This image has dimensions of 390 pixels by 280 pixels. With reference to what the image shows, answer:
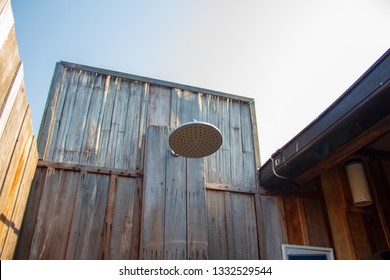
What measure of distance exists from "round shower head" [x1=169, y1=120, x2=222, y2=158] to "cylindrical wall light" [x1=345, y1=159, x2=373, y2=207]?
2.02 meters

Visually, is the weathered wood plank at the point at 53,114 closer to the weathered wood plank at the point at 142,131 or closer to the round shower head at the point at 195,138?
the weathered wood plank at the point at 142,131

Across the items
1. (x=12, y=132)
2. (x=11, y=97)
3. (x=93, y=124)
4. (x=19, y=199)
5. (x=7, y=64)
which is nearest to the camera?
(x=7, y=64)

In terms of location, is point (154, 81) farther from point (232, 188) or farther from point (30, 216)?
point (30, 216)

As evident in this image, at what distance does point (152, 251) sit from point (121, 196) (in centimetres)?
64

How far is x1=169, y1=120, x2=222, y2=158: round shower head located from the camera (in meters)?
2.37

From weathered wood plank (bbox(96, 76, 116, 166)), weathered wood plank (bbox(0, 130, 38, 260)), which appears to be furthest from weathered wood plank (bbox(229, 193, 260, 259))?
weathered wood plank (bbox(0, 130, 38, 260))

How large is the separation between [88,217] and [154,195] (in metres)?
0.63

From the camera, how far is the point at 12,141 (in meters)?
1.78

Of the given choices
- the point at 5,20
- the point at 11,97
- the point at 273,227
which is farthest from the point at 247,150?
the point at 5,20

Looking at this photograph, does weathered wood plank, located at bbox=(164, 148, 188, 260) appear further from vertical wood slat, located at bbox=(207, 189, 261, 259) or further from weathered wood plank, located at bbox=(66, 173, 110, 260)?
weathered wood plank, located at bbox=(66, 173, 110, 260)

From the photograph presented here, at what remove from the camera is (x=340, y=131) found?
2.60 meters
